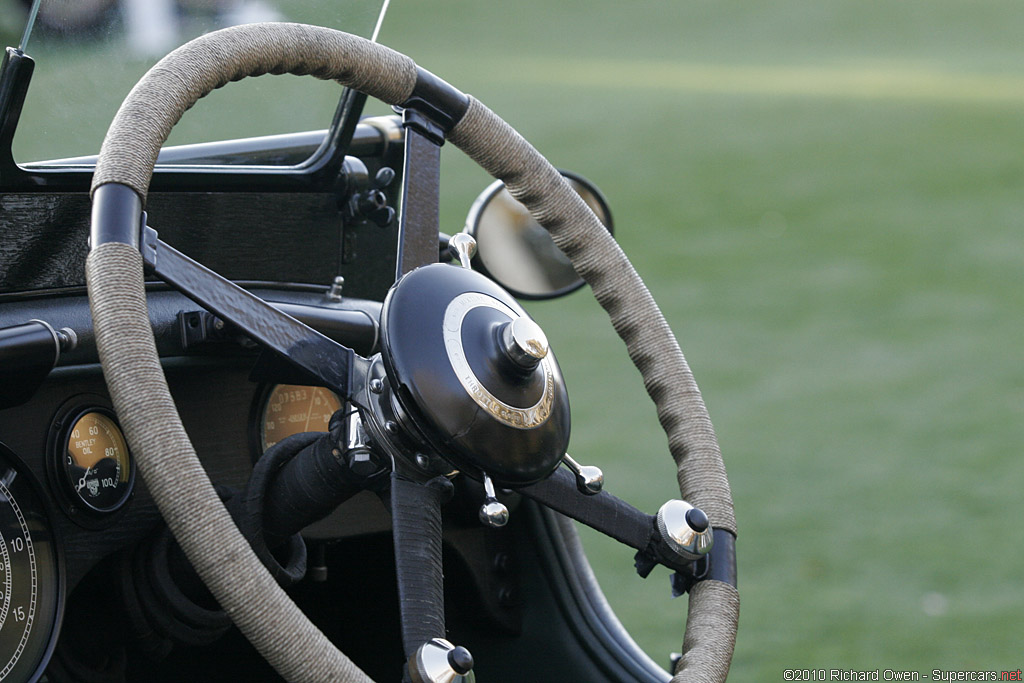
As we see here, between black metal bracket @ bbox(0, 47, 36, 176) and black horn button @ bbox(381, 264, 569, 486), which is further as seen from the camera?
black metal bracket @ bbox(0, 47, 36, 176)

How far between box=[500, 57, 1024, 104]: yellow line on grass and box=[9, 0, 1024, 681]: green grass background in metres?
0.07

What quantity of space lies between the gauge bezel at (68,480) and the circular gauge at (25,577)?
0.12 ft

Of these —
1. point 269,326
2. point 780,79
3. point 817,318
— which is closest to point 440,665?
point 269,326

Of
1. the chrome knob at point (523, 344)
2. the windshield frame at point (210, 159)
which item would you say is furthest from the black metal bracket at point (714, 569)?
the windshield frame at point (210, 159)

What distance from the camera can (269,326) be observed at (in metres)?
1.18

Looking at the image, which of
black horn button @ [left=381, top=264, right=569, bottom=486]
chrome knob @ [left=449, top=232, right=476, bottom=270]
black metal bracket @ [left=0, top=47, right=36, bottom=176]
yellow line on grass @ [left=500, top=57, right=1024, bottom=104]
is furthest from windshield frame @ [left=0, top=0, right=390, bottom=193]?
yellow line on grass @ [left=500, top=57, right=1024, bottom=104]

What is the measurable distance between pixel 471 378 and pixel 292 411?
62cm

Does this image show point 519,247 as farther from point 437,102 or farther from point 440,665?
point 440,665

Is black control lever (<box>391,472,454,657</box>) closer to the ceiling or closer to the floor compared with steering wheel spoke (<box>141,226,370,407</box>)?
closer to the floor

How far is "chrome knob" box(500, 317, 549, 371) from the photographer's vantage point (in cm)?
110

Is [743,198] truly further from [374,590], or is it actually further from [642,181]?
[374,590]

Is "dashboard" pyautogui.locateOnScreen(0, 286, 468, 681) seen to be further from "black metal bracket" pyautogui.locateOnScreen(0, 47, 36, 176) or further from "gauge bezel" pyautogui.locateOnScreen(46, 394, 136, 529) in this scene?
"black metal bracket" pyautogui.locateOnScreen(0, 47, 36, 176)

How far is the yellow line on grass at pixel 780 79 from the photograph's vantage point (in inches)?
447

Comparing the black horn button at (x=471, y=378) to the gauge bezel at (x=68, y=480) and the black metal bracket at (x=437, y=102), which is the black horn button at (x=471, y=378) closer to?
the black metal bracket at (x=437, y=102)
